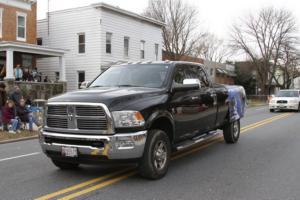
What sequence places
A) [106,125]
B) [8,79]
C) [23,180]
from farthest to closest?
[8,79], [23,180], [106,125]

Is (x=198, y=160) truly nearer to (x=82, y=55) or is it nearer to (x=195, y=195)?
(x=195, y=195)

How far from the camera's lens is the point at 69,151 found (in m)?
6.17

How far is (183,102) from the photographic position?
743cm

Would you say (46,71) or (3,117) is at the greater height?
(46,71)

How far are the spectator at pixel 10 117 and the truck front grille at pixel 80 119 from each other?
7764mm

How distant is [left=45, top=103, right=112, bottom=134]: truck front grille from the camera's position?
19.5ft

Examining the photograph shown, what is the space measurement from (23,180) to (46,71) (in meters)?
26.5

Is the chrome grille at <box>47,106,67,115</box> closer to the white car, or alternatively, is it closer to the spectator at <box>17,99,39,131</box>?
the spectator at <box>17,99,39,131</box>

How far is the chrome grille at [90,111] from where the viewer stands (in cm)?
596

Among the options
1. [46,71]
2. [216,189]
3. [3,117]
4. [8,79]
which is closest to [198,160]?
[216,189]

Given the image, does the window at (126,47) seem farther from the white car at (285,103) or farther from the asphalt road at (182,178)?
the asphalt road at (182,178)

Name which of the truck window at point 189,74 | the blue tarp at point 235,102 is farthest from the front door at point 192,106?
the blue tarp at point 235,102

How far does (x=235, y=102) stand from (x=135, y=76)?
4162 millimetres

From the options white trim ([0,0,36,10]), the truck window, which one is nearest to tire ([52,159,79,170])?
the truck window
